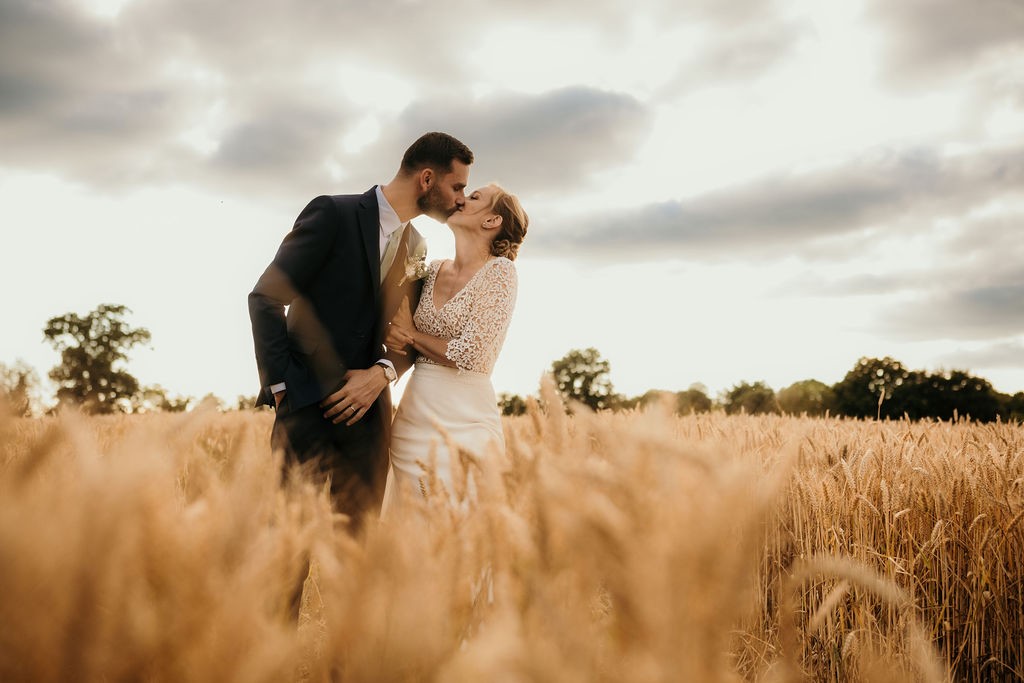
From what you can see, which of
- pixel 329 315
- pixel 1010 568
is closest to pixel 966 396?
pixel 1010 568

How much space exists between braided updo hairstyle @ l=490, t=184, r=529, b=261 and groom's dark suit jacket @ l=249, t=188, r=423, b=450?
1.31 m

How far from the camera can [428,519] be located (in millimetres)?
1371

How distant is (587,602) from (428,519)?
0.51 meters

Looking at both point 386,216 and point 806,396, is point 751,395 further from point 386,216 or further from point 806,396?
point 386,216

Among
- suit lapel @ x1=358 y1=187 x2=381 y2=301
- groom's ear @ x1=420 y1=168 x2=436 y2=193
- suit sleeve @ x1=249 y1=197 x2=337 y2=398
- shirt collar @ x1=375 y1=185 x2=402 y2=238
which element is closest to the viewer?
suit sleeve @ x1=249 y1=197 x2=337 y2=398

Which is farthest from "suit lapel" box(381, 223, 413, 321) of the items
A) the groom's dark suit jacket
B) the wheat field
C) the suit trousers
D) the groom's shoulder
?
the wheat field

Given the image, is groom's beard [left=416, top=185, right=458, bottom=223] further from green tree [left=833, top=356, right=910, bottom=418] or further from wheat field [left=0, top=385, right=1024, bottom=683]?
green tree [left=833, top=356, right=910, bottom=418]

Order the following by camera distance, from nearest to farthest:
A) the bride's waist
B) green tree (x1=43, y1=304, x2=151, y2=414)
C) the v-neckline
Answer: the bride's waist → the v-neckline → green tree (x1=43, y1=304, x2=151, y2=414)

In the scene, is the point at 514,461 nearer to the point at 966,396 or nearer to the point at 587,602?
the point at 587,602

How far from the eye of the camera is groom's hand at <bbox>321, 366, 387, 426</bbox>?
363 centimetres

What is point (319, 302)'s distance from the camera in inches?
148

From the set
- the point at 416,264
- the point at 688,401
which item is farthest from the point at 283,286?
the point at 688,401

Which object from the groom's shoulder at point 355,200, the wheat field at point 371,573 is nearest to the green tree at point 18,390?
the wheat field at point 371,573

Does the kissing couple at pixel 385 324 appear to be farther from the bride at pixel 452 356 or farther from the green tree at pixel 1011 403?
the green tree at pixel 1011 403
